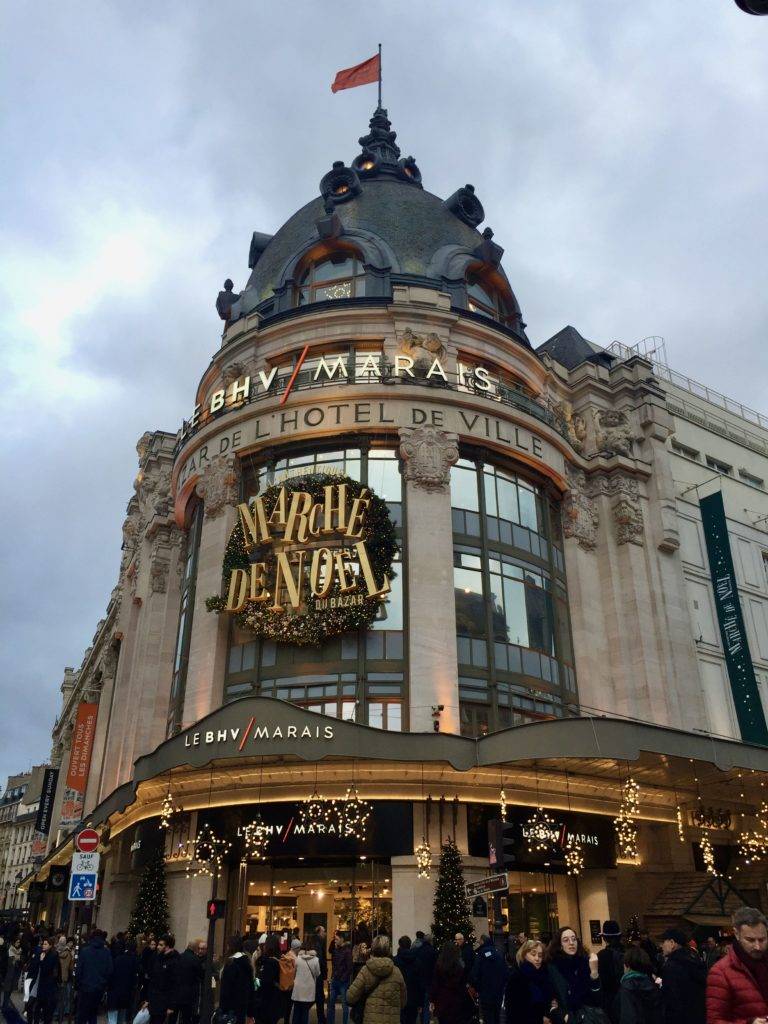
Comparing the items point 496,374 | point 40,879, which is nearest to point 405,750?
point 496,374

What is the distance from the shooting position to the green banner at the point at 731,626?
39.0 metres

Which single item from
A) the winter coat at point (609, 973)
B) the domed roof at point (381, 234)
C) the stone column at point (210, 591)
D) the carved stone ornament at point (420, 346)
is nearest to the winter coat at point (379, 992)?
the winter coat at point (609, 973)

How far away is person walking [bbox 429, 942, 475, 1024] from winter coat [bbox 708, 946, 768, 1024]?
6.67 meters

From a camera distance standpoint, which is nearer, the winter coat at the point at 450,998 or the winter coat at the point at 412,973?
the winter coat at the point at 450,998

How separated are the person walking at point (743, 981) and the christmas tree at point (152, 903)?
2518cm

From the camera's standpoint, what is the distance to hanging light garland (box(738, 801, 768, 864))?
33719mm

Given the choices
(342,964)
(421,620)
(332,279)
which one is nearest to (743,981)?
(342,964)

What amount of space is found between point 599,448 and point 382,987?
33.4m

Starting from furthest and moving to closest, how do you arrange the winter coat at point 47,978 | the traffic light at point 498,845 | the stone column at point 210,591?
1. the stone column at point 210,591
2. the winter coat at point 47,978
3. the traffic light at point 498,845

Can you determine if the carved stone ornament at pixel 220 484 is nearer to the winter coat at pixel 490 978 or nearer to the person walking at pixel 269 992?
the person walking at pixel 269 992

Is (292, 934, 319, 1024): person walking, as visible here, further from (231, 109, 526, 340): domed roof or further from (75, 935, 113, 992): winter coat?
(231, 109, 526, 340): domed roof

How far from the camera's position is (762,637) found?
43156 millimetres

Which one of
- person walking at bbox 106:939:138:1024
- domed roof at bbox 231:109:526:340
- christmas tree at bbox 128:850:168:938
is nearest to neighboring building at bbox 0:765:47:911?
domed roof at bbox 231:109:526:340

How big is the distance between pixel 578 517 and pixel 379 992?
29.6m
